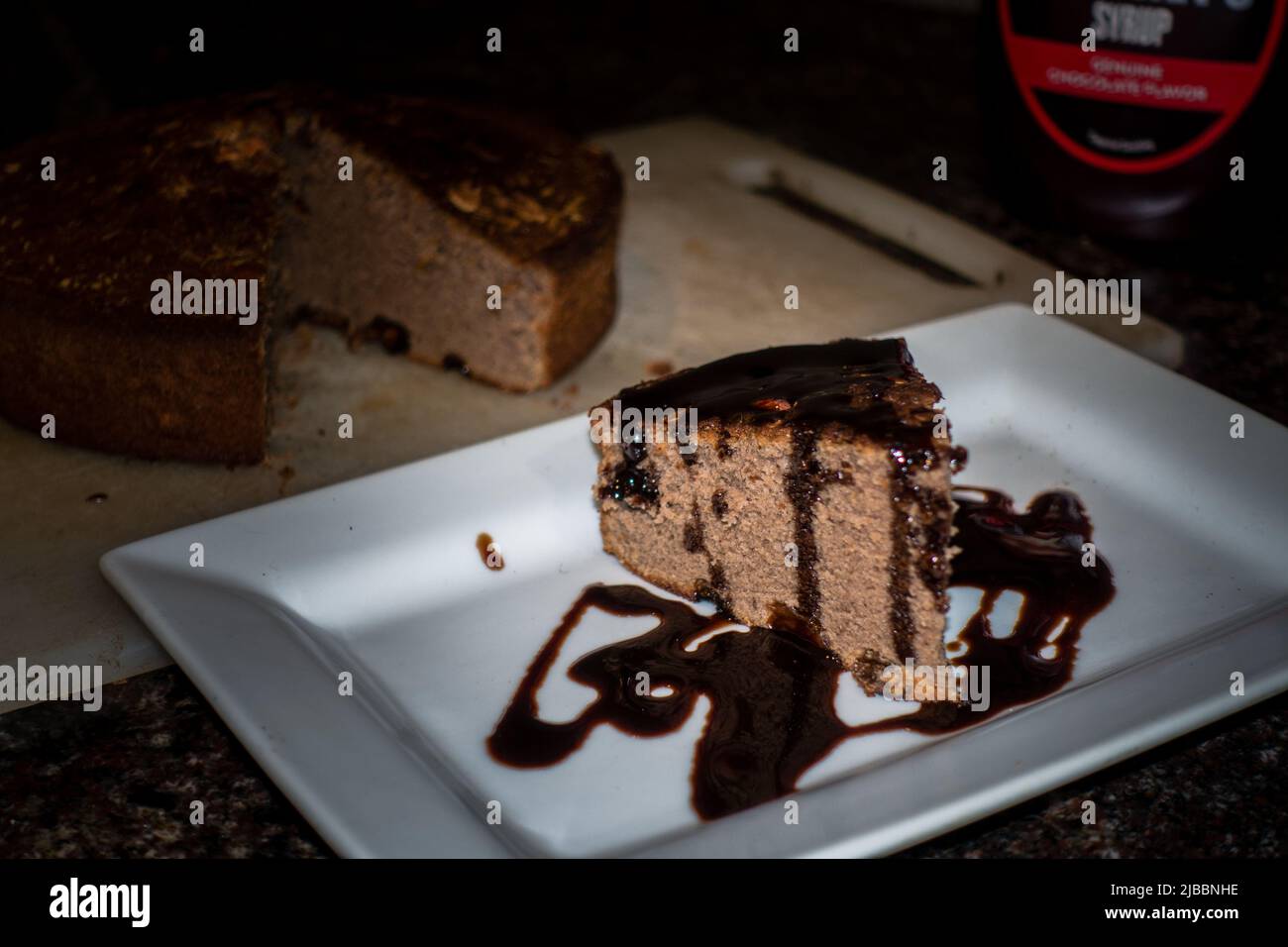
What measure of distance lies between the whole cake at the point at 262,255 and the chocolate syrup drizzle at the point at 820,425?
69cm

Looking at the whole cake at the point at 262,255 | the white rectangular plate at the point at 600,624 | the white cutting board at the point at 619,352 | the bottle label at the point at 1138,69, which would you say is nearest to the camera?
the white rectangular plate at the point at 600,624

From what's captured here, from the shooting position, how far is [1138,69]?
109 inches

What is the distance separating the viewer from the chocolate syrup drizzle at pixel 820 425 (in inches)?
70.7

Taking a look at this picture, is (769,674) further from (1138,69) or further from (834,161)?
(834,161)

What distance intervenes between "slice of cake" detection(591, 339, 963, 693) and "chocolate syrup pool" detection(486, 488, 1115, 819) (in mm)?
62

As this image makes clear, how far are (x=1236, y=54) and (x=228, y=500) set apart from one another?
207 centimetres

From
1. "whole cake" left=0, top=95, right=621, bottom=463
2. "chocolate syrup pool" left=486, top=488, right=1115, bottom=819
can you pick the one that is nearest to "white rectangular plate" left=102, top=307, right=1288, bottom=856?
"chocolate syrup pool" left=486, top=488, right=1115, bottom=819

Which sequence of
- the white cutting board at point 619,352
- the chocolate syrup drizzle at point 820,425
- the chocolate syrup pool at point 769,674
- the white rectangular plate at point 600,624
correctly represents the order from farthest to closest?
the white cutting board at point 619,352 < the chocolate syrup drizzle at point 820,425 < the chocolate syrup pool at point 769,674 < the white rectangular plate at point 600,624

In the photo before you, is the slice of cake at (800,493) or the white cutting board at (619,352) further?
the white cutting board at (619,352)

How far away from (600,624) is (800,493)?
34 cm

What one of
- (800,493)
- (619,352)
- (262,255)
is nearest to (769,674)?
(800,493)

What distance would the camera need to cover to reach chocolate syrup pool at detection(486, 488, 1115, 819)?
1689 mm

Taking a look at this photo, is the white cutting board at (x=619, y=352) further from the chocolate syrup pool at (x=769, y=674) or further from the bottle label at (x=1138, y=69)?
the chocolate syrup pool at (x=769, y=674)

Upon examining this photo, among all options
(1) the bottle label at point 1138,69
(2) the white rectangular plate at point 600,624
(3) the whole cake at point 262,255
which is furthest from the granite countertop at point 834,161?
(3) the whole cake at point 262,255
